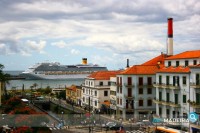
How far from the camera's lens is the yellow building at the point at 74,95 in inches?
3061

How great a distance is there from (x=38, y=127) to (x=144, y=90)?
2732cm

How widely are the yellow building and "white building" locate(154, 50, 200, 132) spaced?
2915cm

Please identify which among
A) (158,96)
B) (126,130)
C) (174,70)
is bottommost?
(126,130)

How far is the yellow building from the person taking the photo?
77.8 m

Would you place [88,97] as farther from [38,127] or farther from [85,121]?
[38,127]

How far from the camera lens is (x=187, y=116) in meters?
43.9

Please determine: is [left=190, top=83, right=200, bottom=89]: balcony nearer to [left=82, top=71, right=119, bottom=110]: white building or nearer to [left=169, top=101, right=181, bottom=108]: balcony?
[left=169, top=101, right=181, bottom=108]: balcony

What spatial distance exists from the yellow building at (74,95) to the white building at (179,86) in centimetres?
2915

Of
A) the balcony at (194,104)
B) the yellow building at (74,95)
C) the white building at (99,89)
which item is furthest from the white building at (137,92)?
the yellow building at (74,95)

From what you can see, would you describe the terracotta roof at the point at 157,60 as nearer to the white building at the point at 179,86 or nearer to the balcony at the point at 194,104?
the white building at the point at 179,86

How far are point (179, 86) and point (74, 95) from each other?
126 feet

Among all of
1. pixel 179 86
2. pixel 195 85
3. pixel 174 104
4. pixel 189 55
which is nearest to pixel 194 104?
pixel 195 85

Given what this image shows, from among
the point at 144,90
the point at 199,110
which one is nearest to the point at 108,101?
the point at 144,90

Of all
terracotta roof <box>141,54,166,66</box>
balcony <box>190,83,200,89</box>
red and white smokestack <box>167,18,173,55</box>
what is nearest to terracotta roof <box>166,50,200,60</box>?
balcony <box>190,83,200,89</box>
